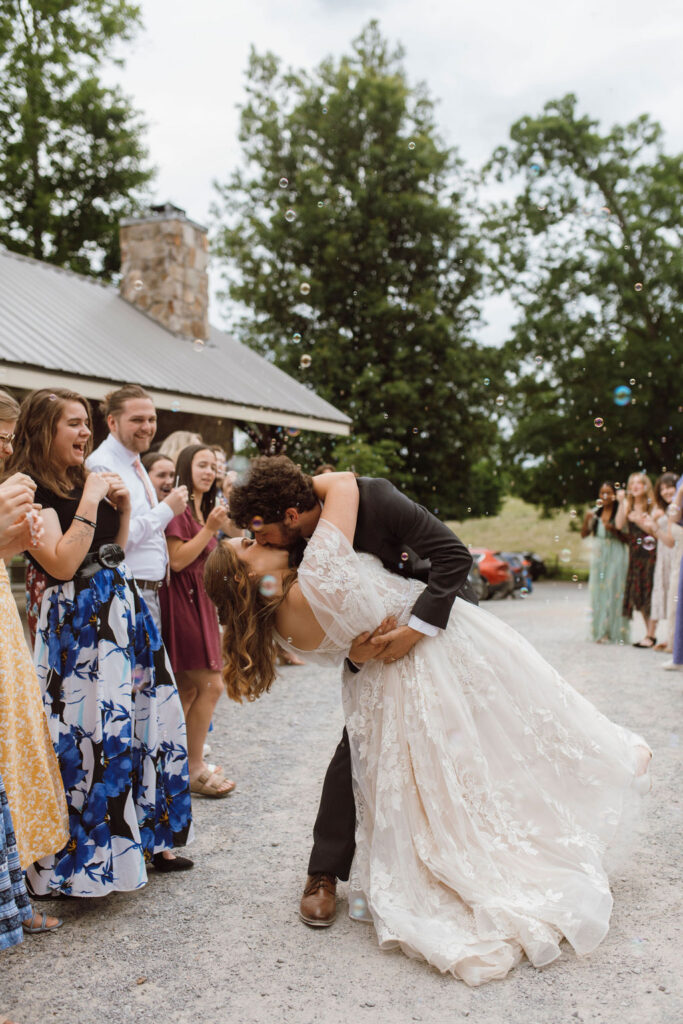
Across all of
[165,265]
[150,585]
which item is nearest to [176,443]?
[150,585]

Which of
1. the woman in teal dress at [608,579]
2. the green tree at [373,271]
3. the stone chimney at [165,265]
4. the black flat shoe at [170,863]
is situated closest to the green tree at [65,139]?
the green tree at [373,271]

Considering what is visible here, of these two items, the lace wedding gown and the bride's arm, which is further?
the bride's arm

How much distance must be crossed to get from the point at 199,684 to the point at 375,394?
1535 cm

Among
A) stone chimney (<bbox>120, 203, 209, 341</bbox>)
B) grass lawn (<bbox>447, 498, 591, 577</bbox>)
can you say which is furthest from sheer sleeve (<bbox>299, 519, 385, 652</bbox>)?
grass lawn (<bbox>447, 498, 591, 577</bbox>)

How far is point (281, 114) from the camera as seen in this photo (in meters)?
22.8

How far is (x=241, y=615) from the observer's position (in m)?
2.75

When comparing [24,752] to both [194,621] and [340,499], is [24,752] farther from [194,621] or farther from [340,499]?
[194,621]

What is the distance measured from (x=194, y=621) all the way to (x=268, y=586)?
1525mm

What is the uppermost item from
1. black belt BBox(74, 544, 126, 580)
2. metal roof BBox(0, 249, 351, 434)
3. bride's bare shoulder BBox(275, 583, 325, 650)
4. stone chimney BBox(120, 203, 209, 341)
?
stone chimney BBox(120, 203, 209, 341)

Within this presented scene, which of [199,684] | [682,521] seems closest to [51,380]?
[199,684]

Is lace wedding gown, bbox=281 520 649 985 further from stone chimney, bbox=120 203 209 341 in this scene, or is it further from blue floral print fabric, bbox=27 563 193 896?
stone chimney, bbox=120 203 209 341

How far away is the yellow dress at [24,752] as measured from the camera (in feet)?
8.43

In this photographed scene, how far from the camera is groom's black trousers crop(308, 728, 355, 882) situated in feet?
9.89

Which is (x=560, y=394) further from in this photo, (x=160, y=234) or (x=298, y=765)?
(x=298, y=765)
